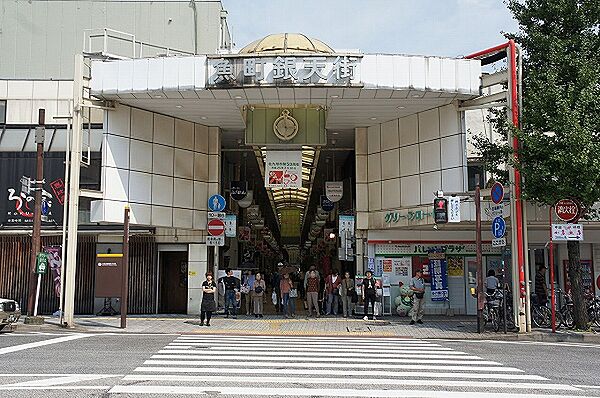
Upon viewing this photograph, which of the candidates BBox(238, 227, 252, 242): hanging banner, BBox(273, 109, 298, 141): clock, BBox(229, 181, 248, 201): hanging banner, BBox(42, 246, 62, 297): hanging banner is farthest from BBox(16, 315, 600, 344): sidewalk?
BBox(238, 227, 252, 242): hanging banner

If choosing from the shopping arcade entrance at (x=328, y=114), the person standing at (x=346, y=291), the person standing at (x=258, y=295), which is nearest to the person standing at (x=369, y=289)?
the person standing at (x=346, y=291)

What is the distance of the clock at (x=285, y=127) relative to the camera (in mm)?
23469

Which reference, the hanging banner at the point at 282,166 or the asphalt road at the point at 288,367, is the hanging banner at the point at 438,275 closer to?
the hanging banner at the point at 282,166

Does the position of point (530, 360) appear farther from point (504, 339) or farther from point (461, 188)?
point (461, 188)

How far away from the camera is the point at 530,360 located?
43.2 feet

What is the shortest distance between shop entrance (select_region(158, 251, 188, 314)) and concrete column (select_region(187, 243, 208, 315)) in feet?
2.29

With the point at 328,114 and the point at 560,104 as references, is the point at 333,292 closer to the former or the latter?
the point at 328,114

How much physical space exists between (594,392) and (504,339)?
862 cm

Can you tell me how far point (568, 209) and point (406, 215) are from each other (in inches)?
248

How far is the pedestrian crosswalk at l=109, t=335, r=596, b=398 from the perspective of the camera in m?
9.25

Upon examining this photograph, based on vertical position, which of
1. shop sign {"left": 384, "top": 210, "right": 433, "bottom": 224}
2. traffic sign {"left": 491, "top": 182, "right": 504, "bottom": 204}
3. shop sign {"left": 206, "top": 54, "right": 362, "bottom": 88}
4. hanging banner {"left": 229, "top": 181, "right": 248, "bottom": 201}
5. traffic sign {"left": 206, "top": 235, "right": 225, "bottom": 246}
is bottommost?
traffic sign {"left": 206, "top": 235, "right": 225, "bottom": 246}

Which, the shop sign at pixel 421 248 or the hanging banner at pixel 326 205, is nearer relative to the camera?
the shop sign at pixel 421 248

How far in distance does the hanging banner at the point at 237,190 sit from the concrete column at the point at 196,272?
4717 mm

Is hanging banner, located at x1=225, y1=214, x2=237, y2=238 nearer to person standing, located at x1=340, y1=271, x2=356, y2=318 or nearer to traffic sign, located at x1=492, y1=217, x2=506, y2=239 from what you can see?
person standing, located at x1=340, y1=271, x2=356, y2=318
